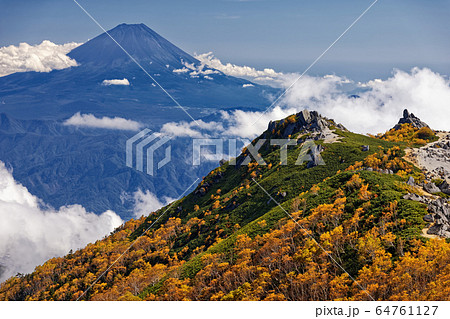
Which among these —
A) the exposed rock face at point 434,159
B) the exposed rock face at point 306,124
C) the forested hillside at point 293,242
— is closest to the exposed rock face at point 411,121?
the forested hillside at point 293,242

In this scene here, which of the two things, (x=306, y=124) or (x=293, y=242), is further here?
(x=306, y=124)

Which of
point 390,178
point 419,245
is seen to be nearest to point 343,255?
point 419,245

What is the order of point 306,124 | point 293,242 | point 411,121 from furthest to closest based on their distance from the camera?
point 411,121 < point 306,124 < point 293,242

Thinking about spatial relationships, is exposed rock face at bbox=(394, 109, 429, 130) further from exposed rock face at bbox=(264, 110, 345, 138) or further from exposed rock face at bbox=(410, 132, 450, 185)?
exposed rock face at bbox=(410, 132, 450, 185)

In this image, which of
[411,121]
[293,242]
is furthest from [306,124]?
[293,242]

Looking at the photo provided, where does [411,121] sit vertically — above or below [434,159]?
above

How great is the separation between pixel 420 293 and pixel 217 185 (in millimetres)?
84550

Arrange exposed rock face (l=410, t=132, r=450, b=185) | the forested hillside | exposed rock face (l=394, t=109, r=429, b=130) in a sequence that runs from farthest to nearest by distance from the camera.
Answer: exposed rock face (l=394, t=109, r=429, b=130)
exposed rock face (l=410, t=132, r=450, b=185)
the forested hillside

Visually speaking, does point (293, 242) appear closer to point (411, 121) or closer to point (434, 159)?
point (434, 159)

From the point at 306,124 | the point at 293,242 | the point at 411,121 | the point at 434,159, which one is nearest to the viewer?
the point at 293,242

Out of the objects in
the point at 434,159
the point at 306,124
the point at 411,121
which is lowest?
the point at 434,159

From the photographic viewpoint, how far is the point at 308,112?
111m

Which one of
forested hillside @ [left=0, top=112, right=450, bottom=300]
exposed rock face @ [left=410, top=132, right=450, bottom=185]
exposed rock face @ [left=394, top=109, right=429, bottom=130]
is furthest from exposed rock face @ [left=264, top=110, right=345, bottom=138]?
exposed rock face @ [left=410, top=132, right=450, bottom=185]

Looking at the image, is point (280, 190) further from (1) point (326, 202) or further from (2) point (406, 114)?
(2) point (406, 114)
